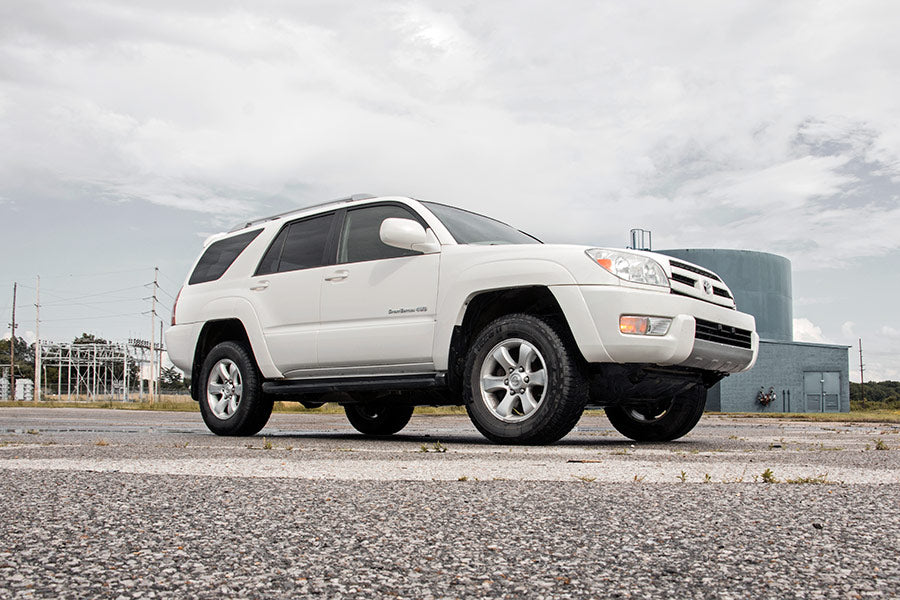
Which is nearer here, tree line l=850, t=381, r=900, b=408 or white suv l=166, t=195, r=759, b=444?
white suv l=166, t=195, r=759, b=444

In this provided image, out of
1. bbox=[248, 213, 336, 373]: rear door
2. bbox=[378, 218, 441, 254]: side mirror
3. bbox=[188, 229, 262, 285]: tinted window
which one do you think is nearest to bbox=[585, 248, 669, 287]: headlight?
bbox=[378, 218, 441, 254]: side mirror

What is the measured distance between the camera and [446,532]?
2389 mm

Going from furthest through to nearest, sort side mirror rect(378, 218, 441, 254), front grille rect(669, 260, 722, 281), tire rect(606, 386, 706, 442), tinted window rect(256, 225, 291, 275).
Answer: tinted window rect(256, 225, 291, 275), tire rect(606, 386, 706, 442), side mirror rect(378, 218, 441, 254), front grille rect(669, 260, 722, 281)

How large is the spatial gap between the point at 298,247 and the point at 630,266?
314cm

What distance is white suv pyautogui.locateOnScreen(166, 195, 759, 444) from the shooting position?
552 cm

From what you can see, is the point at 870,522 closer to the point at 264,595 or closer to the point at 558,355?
the point at 264,595

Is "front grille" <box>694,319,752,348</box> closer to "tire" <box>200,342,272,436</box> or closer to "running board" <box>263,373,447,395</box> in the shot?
"running board" <box>263,373,447,395</box>

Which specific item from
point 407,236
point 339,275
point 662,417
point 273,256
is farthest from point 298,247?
point 662,417

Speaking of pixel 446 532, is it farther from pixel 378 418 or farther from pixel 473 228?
pixel 378 418

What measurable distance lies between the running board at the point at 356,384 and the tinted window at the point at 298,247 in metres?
1.01

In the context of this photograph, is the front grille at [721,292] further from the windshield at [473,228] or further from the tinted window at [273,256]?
the tinted window at [273,256]

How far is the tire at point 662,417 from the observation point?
6879 mm

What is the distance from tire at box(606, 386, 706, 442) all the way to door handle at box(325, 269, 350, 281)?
8.29 ft

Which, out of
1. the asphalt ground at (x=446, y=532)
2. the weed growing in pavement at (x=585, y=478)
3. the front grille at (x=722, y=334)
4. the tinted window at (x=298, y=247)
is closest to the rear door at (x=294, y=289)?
the tinted window at (x=298, y=247)
